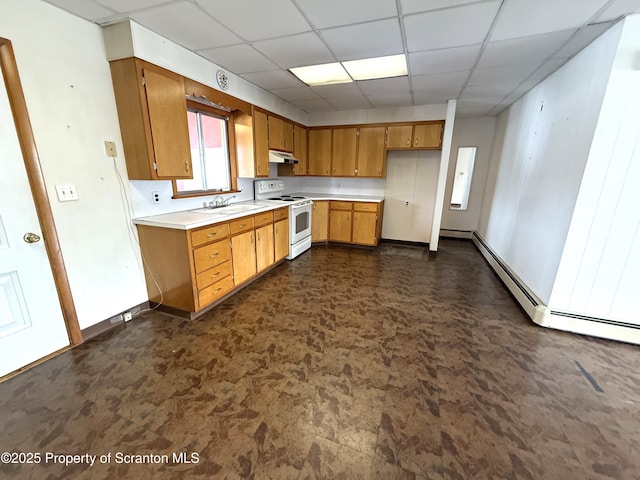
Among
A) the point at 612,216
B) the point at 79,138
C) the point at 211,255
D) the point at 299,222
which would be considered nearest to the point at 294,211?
the point at 299,222

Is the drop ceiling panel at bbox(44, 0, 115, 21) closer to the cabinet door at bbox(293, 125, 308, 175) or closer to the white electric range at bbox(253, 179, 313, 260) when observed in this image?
the white electric range at bbox(253, 179, 313, 260)

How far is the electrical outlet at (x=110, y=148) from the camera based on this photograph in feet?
7.34

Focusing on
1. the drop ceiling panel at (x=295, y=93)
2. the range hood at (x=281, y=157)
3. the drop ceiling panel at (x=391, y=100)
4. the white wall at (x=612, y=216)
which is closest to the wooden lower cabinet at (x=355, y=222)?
the range hood at (x=281, y=157)

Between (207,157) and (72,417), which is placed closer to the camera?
(72,417)

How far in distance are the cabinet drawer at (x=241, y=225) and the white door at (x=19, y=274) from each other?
4.81 feet

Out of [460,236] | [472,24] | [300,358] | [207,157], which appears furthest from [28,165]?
[460,236]

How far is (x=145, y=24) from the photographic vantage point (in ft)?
7.07

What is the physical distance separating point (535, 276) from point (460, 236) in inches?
127

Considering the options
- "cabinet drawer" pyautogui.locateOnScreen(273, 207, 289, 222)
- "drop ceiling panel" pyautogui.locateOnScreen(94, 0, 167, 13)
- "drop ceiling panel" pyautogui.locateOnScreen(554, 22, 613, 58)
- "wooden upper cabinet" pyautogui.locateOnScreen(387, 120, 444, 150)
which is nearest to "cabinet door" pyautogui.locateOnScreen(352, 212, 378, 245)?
"wooden upper cabinet" pyautogui.locateOnScreen(387, 120, 444, 150)

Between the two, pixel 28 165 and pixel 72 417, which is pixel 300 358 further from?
pixel 28 165

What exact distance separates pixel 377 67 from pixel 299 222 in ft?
7.95

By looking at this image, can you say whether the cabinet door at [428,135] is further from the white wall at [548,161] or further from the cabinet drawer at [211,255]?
the cabinet drawer at [211,255]

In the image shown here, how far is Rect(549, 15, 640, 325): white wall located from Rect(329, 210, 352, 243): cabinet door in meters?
3.13

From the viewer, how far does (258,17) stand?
2027 mm
